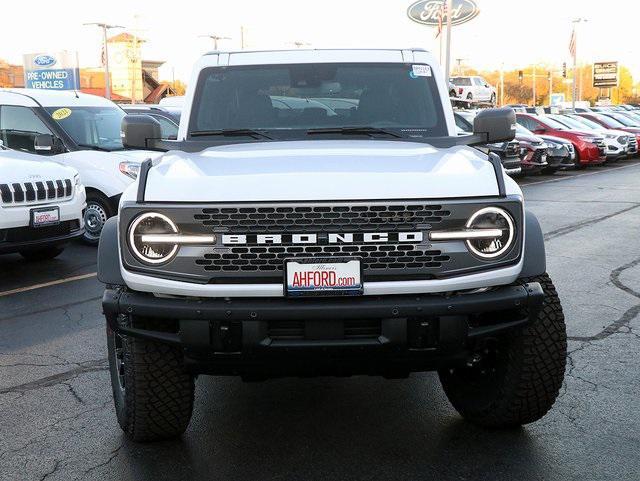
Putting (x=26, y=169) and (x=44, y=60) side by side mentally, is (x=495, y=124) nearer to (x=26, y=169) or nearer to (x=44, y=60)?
(x=26, y=169)

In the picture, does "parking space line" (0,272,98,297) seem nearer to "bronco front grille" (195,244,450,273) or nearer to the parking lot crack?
the parking lot crack

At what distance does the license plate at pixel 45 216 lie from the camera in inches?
324

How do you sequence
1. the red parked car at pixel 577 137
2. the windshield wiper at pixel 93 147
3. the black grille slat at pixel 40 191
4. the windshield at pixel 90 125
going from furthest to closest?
1. the red parked car at pixel 577 137
2. the windshield at pixel 90 125
3. the windshield wiper at pixel 93 147
4. the black grille slat at pixel 40 191

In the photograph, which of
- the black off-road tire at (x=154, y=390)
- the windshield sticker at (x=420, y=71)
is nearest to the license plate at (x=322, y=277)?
the black off-road tire at (x=154, y=390)

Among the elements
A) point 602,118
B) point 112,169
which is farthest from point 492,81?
point 112,169

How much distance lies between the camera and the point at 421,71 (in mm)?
5145

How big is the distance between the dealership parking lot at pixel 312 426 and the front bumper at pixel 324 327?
0.55 meters

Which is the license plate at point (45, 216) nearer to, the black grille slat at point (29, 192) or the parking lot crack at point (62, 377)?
the black grille slat at point (29, 192)

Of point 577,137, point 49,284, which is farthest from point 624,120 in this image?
point 49,284

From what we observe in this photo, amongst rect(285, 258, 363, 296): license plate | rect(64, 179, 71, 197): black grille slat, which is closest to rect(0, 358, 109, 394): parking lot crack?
rect(285, 258, 363, 296): license plate

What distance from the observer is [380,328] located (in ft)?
11.1

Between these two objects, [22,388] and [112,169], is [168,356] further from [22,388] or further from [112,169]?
[112,169]

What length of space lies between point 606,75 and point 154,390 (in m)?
81.0

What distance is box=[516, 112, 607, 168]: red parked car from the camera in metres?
24.5
